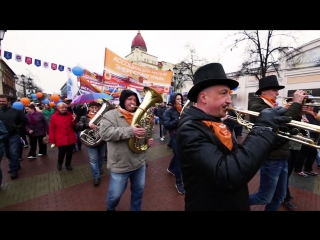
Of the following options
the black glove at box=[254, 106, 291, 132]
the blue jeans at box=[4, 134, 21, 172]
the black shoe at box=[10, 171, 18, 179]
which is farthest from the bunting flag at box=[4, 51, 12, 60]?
the black glove at box=[254, 106, 291, 132]

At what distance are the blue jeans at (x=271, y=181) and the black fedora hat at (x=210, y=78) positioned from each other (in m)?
1.64

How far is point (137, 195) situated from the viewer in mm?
2676

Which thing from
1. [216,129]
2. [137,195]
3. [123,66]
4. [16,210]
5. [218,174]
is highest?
[123,66]

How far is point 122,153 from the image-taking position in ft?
8.14

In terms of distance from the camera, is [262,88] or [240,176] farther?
[262,88]

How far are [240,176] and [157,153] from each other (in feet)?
19.1

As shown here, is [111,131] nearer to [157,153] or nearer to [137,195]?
[137,195]

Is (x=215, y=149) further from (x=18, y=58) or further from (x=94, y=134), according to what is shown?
(x=18, y=58)

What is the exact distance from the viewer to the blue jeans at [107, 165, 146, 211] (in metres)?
2.46

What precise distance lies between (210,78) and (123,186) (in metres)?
2.02

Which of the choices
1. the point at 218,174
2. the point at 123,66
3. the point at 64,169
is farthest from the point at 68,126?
the point at 218,174

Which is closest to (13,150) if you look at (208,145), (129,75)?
(129,75)

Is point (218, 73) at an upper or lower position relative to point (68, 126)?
upper
